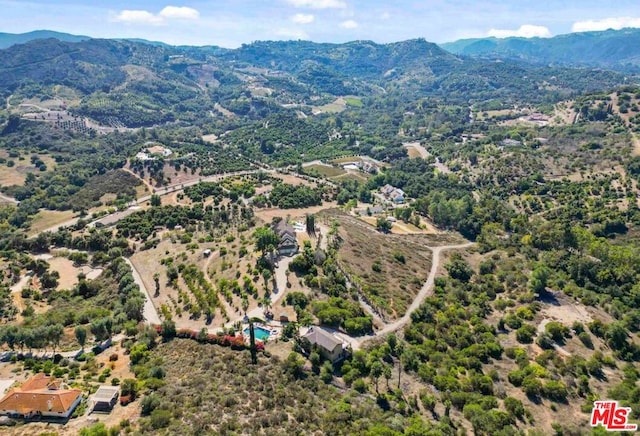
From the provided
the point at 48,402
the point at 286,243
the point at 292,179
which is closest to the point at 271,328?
the point at 286,243

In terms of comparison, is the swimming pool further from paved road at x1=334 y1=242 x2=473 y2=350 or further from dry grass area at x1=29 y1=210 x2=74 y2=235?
dry grass area at x1=29 y1=210 x2=74 y2=235

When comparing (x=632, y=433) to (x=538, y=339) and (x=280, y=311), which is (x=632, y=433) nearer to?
(x=538, y=339)

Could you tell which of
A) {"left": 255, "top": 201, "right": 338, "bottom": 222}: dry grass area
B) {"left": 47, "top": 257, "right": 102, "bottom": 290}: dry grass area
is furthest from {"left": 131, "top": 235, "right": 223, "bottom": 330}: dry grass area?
{"left": 255, "top": 201, "right": 338, "bottom": 222}: dry grass area

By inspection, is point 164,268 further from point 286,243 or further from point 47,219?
point 47,219

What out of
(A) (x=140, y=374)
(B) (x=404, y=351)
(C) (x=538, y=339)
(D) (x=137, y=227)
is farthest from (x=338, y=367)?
(D) (x=137, y=227)

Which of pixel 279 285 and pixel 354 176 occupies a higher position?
pixel 279 285

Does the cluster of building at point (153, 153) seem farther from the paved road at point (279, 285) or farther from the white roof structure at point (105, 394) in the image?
the white roof structure at point (105, 394)
